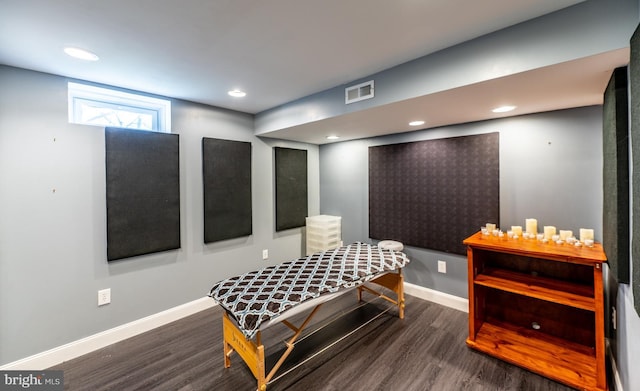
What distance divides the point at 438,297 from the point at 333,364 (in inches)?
62.4

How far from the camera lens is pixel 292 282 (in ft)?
6.64

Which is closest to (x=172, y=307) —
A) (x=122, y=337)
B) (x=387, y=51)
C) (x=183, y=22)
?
(x=122, y=337)

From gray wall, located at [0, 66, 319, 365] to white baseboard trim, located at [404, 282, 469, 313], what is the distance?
2553 mm

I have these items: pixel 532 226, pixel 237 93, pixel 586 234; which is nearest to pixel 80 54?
pixel 237 93

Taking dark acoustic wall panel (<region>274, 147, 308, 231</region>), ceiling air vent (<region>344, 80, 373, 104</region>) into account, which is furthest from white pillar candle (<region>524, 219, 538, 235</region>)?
dark acoustic wall panel (<region>274, 147, 308, 231</region>)

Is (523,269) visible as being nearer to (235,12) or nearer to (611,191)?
(611,191)

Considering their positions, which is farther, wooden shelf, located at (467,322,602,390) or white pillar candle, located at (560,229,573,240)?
white pillar candle, located at (560,229,573,240)

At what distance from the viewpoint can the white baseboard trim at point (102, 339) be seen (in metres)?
2.00

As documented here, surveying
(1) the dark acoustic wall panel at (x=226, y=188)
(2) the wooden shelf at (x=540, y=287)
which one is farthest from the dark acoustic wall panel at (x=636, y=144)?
(1) the dark acoustic wall panel at (x=226, y=188)

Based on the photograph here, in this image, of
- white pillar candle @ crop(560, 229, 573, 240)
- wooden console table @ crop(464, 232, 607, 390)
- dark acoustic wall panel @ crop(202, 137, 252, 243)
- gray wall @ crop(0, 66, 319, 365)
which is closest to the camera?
wooden console table @ crop(464, 232, 607, 390)

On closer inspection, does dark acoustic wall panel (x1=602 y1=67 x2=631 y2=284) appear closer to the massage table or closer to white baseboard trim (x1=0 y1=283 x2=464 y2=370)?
the massage table

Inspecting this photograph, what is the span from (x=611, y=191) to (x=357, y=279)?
169 centimetres

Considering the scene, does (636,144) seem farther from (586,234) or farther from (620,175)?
(586,234)

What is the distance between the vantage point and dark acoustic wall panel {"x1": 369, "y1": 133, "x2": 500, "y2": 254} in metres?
2.66
